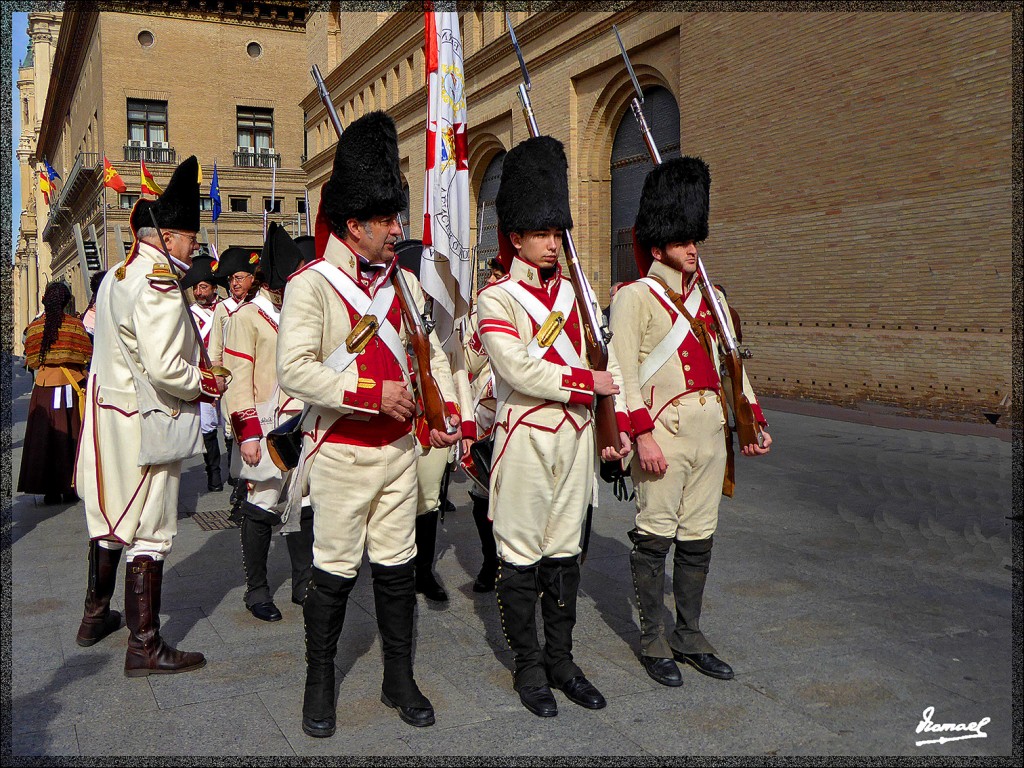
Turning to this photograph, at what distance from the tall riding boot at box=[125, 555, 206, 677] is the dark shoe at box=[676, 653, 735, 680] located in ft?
7.56

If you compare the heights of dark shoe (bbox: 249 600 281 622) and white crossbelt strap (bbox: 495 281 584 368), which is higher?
white crossbelt strap (bbox: 495 281 584 368)

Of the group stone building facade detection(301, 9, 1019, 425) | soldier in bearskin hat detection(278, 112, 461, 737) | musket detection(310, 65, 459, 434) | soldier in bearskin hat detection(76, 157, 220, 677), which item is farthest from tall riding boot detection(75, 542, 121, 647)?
stone building facade detection(301, 9, 1019, 425)

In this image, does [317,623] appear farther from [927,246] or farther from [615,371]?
[927,246]

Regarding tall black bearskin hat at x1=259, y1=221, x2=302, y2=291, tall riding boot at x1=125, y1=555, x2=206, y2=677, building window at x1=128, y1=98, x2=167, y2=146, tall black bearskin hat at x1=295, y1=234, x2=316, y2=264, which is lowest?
tall riding boot at x1=125, y1=555, x2=206, y2=677

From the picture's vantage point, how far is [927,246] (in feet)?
43.7

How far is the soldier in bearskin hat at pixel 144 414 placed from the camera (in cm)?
455

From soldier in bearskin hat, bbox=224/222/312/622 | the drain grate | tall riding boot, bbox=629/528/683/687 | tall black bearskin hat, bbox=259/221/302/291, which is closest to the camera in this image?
tall riding boot, bbox=629/528/683/687

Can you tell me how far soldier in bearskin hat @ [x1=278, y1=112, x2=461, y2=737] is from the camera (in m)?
3.85

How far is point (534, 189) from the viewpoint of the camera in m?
4.38

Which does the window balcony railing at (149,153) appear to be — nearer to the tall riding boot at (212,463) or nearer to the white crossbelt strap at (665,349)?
the tall riding boot at (212,463)

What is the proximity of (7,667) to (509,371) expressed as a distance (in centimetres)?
283

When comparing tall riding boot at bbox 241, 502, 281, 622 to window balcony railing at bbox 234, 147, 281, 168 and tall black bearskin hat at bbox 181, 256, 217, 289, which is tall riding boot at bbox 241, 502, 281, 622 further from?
window balcony railing at bbox 234, 147, 281, 168
